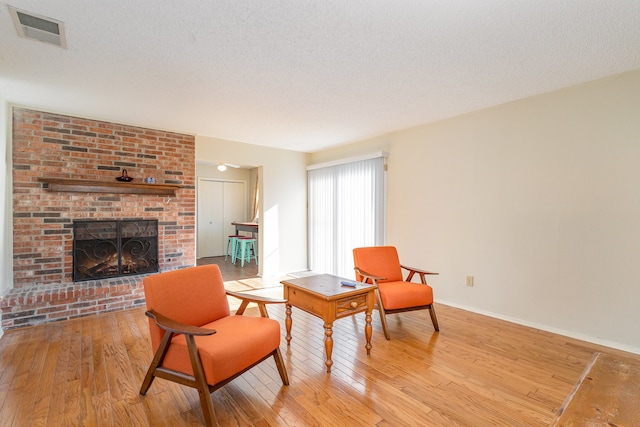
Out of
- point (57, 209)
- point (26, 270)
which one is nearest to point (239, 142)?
point (57, 209)

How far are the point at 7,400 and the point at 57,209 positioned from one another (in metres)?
2.39

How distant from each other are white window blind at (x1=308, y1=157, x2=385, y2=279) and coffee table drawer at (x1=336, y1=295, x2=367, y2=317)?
209cm

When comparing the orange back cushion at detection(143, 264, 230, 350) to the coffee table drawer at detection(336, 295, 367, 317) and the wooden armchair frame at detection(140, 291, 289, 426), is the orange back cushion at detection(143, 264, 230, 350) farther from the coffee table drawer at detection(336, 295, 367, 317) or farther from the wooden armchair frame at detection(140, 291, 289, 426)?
the coffee table drawer at detection(336, 295, 367, 317)

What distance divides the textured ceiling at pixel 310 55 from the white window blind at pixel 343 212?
132cm

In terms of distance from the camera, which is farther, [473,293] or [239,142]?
[239,142]

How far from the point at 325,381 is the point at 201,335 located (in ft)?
3.31

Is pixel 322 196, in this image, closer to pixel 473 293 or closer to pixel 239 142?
pixel 239 142

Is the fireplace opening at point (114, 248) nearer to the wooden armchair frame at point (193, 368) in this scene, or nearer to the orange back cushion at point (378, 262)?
the wooden armchair frame at point (193, 368)

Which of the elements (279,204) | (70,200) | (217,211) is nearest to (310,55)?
(70,200)

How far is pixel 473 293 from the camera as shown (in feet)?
11.9

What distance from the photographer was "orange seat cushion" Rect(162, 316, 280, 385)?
1.65 meters

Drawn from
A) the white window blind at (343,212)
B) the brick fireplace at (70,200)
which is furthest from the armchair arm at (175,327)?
the white window blind at (343,212)

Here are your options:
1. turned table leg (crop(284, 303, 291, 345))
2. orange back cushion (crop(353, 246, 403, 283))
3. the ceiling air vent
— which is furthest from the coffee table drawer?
the ceiling air vent

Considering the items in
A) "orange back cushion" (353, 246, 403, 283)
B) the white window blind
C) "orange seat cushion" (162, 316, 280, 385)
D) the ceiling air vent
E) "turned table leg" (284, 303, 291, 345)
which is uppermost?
the ceiling air vent
